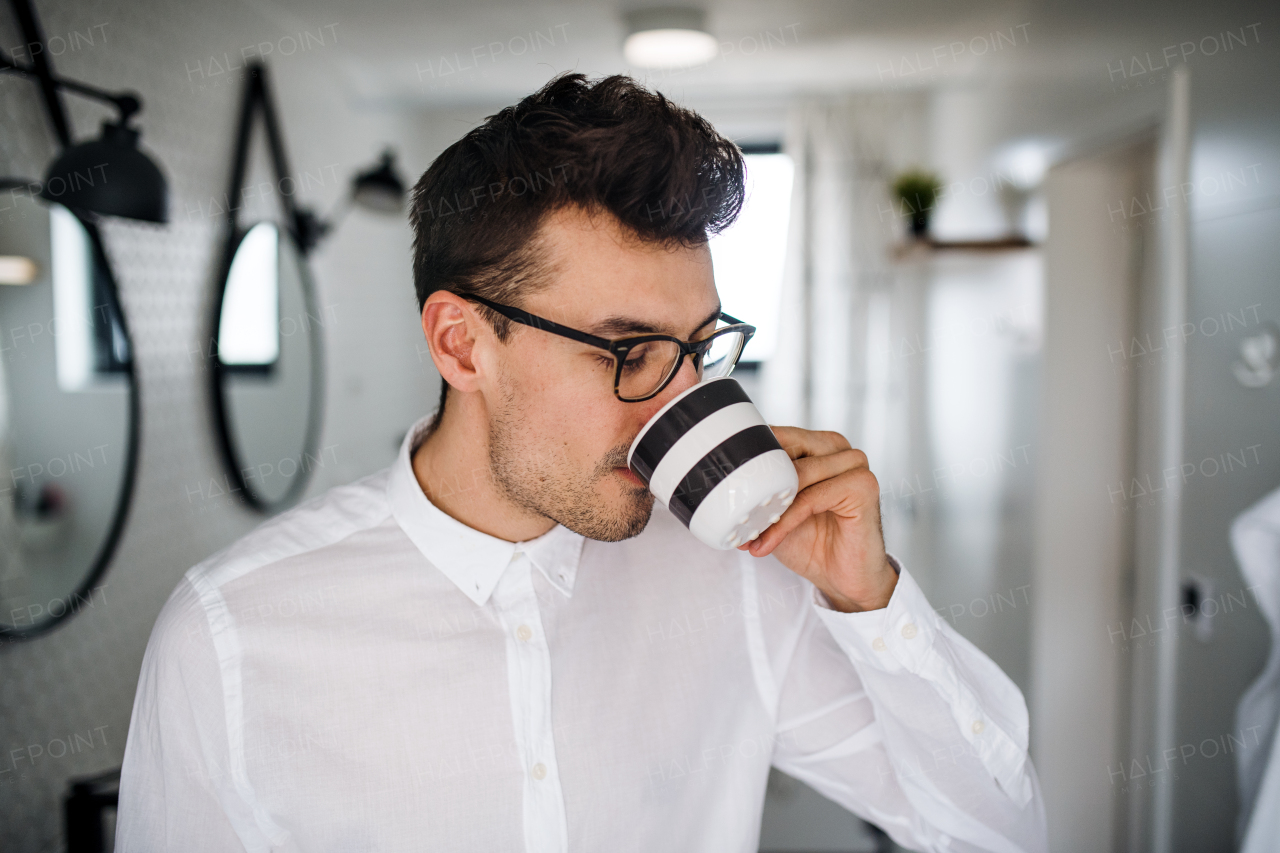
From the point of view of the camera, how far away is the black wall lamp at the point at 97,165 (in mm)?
1390

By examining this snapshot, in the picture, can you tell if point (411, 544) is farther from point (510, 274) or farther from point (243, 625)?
point (510, 274)

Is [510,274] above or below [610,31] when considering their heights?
below

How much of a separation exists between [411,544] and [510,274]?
1.09ft

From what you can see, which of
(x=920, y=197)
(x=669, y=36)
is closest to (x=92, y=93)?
(x=669, y=36)

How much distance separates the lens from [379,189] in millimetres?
2891

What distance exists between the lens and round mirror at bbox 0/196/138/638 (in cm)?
147

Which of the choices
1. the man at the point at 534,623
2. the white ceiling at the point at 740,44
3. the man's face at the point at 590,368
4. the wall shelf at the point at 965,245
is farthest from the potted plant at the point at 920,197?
the man's face at the point at 590,368

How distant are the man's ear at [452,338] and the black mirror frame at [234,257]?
68.1 inches

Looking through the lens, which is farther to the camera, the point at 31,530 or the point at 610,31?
the point at 610,31

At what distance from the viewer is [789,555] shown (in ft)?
2.95

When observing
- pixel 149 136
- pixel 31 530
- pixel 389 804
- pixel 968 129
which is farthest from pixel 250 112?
pixel 968 129

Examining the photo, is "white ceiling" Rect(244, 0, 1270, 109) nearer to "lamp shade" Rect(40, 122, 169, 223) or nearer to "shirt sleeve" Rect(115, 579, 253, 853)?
"lamp shade" Rect(40, 122, 169, 223)

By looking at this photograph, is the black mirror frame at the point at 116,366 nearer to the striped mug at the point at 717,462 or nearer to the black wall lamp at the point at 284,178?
the black wall lamp at the point at 284,178

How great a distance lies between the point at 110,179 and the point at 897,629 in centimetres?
146
